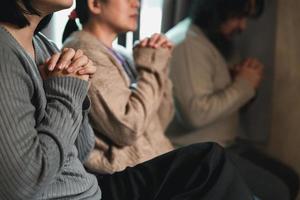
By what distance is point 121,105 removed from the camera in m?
1.20

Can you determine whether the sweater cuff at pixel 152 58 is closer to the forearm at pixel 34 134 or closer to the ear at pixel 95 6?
the ear at pixel 95 6

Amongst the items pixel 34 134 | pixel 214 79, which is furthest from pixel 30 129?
pixel 214 79

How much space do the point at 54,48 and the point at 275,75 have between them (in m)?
1.05

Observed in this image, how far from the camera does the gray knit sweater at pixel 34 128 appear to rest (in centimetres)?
77

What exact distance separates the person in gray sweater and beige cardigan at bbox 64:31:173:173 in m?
0.09

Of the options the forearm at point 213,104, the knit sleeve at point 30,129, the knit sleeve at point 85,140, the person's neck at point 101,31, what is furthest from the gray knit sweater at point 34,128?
the forearm at point 213,104

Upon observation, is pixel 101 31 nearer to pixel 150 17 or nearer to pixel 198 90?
pixel 198 90

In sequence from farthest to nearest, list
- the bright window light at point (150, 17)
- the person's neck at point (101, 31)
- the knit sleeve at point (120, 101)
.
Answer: the bright window light at point (150, 17) < the person's neck at point (101, 31) < the knit sleeve at point (120, 101)

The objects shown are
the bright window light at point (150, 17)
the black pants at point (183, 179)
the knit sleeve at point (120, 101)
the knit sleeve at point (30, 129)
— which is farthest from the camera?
the bright window light at point (150, 17)

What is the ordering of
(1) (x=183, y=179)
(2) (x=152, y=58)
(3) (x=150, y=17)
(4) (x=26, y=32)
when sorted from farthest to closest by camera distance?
(3) (x=150, y=17)
(2) (x=152, y=58)
(1) (x=183, y=179)
(4) (x=26, y=32)

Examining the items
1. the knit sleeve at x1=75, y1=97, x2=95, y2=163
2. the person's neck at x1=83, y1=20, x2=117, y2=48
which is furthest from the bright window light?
the knit sleeve at x1=75, y1=97, x2=95, y2=163

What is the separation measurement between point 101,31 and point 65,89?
1.51ft

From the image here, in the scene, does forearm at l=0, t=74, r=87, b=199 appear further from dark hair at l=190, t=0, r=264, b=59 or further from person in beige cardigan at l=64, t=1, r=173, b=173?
dark hair at l=190, t=0, r=264, b=59

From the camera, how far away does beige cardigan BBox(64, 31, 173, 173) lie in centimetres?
118
